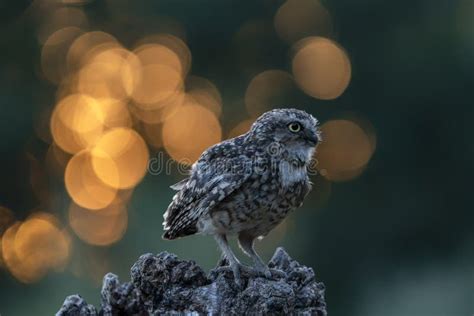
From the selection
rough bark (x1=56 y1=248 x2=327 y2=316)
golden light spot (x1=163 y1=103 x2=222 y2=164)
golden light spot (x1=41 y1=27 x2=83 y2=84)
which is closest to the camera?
rough bark (x1=56 y1=248 x2=327 y2=316)

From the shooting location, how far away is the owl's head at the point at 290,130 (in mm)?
6352

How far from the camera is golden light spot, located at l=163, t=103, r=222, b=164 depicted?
13849mm

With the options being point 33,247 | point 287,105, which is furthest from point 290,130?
point 33,247

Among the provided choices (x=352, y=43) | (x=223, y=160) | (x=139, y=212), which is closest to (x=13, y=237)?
(x=139, y=212)

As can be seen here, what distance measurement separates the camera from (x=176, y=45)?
15.7 metres

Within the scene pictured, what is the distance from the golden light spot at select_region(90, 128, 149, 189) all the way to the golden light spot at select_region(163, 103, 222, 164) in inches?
19.8

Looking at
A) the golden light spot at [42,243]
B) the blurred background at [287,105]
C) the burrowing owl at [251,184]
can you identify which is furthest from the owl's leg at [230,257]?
the golden light spot at [42,243]

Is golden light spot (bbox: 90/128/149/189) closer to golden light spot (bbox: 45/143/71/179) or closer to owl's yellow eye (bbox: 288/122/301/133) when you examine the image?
golden light spot (bbox: 45/143/71/179)

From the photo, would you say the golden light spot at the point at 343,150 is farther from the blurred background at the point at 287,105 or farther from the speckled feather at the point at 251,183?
the speckled feather at the point at 251,183

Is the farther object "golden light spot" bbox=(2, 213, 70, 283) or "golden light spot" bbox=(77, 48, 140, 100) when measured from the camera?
"golden light spot" bbox=(77, 48, 140, 100)

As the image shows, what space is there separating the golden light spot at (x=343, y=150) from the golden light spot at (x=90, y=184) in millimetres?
3102

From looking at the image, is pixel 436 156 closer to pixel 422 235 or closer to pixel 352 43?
pixel 422 235

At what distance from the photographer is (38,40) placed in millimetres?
15984

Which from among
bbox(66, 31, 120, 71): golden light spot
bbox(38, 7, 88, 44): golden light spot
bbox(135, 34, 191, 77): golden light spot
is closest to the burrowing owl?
bbox(135, 34, 191, 77): golden light spot
